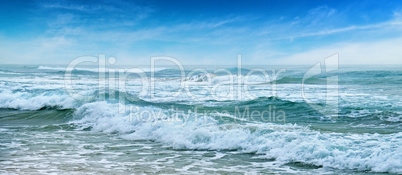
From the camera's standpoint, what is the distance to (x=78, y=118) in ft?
44.9

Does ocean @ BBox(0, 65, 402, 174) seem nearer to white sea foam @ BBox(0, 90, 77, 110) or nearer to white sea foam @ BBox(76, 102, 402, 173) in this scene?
white sea foam @ BBox(76, 102, 402, 173)

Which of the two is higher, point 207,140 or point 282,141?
point 282,141

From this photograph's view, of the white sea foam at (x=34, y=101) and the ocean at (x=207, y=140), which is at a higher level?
the white sea foam at (x=34, y=101)

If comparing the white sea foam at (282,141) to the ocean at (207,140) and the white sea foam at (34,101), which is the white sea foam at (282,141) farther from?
the white sea foam at (34,101)

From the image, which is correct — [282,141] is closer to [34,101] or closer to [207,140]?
[207,140]

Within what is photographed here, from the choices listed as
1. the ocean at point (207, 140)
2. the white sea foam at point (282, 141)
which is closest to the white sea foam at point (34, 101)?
the ocean at point (207, 140)

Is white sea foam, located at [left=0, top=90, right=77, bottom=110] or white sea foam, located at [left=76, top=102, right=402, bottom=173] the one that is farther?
white sea foam, located at [left=0, top=90, right=77, bottom=110]

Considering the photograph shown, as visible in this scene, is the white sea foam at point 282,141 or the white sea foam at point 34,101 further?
the white sea foam at point 34,101

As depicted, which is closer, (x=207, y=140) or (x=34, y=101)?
(x=207, y=140)

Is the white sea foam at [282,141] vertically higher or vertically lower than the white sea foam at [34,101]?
lower

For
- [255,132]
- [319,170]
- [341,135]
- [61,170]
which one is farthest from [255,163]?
[61,170]

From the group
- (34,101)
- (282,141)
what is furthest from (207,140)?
(34,101)

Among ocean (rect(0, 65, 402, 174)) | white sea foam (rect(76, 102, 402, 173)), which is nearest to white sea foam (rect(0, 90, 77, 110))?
ocean (rect(0, 65, 402, 174))

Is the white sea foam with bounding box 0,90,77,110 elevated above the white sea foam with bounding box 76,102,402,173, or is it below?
above
